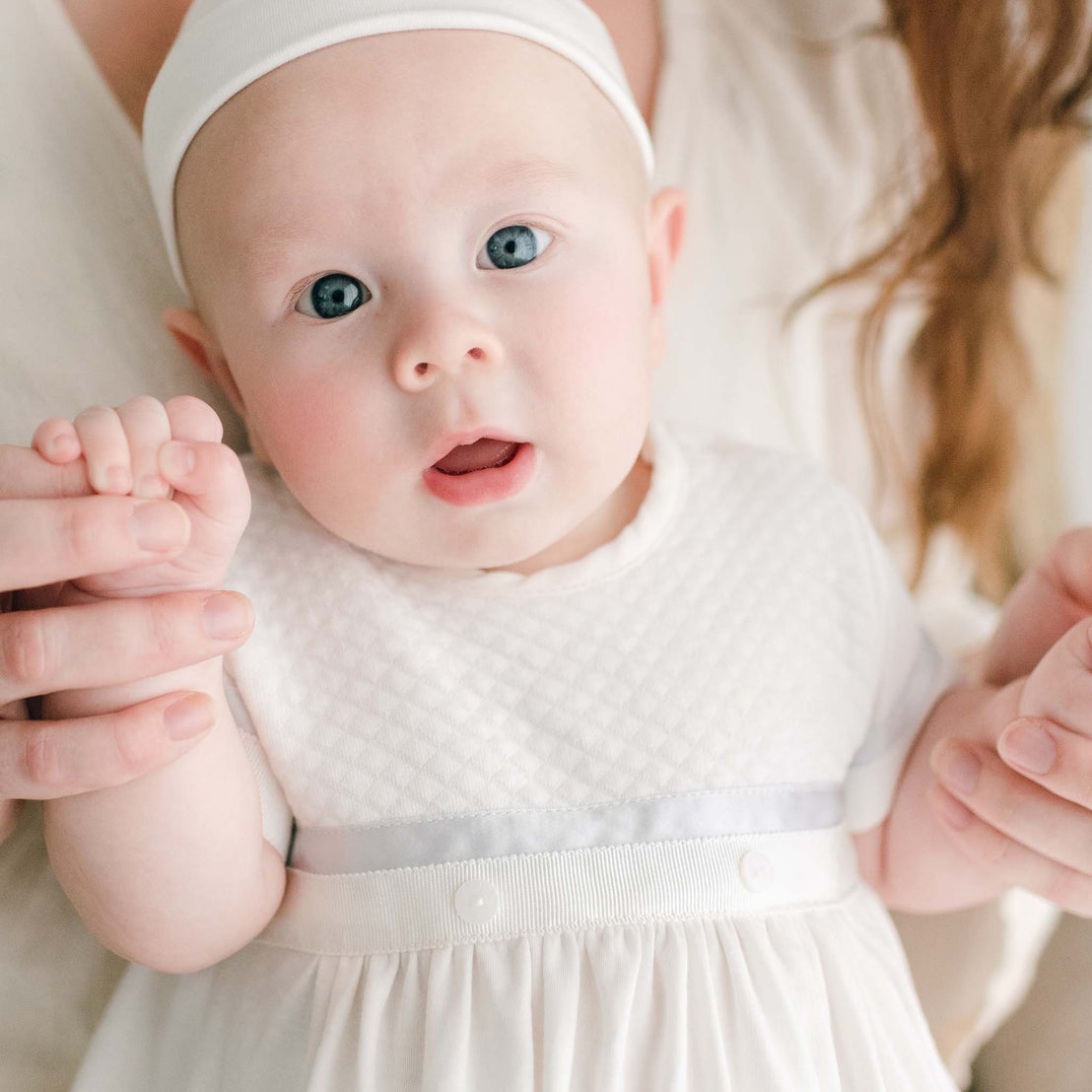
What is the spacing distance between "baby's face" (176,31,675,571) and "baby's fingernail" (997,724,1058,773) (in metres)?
0.37

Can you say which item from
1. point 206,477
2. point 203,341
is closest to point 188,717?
point 206,477

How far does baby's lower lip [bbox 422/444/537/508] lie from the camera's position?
2.93 feet

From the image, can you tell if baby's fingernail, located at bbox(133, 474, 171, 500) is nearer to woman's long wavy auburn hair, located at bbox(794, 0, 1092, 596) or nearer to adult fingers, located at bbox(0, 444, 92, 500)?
adult fingers, located at bbox(0, 444, 92, 500)

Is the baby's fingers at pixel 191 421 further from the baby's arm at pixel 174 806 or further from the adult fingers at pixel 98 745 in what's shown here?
the adult fingers at pixel 98 745

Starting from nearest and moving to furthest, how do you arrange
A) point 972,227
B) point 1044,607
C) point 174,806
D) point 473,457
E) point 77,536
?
point 77,536 → point 174,806 → point 473,457 → point 1044,607 → point 972,227

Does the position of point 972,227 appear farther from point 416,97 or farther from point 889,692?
point 416,97

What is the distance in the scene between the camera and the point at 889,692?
110 cm

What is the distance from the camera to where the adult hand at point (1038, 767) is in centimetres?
88

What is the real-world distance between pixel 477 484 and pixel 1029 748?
0.46m

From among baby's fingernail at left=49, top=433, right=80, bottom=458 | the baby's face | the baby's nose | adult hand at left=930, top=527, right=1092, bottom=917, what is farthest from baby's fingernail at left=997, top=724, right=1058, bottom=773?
baby's fingernail at left=49, top=433, right=80, bottom=458

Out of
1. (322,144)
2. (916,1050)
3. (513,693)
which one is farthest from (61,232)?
(916,1050)

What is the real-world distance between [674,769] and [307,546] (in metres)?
0.37

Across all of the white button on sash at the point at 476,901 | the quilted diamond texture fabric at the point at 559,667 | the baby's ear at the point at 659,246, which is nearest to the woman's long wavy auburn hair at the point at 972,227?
the baby's ear at the point at 659,246

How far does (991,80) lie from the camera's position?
136 centimetres
